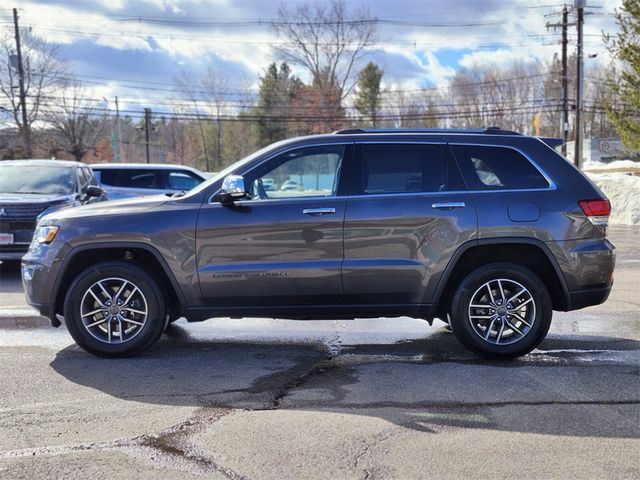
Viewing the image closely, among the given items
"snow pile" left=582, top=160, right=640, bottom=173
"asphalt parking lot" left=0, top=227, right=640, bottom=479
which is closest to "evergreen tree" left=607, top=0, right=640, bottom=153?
"snow pile" left=582, top=160, right=640, bottom=173

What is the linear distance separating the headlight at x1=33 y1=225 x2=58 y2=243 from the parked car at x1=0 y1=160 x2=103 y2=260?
4816mm

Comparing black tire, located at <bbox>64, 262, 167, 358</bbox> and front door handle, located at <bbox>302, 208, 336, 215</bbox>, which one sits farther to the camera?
black tire, located at <bbox>64, 262, 167, 358</bbox>

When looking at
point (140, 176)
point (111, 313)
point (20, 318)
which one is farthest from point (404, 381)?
point (140, 176)

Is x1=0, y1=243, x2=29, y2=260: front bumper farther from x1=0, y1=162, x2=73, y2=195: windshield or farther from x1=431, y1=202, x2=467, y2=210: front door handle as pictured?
x1=431, y1=202, x2=467, y2=210: front door handle

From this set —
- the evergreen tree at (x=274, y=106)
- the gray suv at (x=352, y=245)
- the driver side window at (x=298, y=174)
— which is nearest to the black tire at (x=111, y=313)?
the gray suv at (x=352, y=245)

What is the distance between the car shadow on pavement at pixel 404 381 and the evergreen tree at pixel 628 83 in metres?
15.8

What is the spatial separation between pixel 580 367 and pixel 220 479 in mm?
3376

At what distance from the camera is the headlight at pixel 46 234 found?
5.57m

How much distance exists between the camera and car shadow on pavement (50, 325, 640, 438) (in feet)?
13.9

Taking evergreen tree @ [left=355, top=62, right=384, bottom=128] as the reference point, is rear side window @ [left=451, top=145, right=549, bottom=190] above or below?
below

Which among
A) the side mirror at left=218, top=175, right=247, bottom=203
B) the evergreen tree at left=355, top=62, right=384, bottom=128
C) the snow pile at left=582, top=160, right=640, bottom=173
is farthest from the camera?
the evergreen tree at left=355, top=62, right=384, bottom=128

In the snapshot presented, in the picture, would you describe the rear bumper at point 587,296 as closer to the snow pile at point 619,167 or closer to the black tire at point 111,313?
the black tire at point 111,313

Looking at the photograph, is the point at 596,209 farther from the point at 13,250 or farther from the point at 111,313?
the point at 13,250

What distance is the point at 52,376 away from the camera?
5.11m
